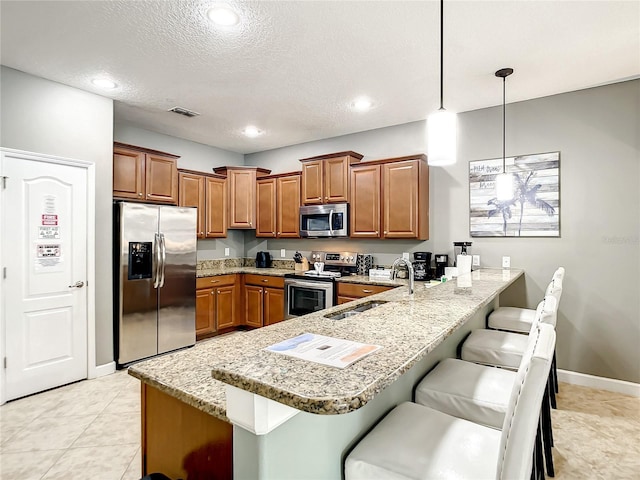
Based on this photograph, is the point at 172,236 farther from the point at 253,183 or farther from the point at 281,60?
the point at 281,60

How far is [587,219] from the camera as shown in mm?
3389

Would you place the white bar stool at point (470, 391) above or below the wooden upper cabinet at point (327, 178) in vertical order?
below

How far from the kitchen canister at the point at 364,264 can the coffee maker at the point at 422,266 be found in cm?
67

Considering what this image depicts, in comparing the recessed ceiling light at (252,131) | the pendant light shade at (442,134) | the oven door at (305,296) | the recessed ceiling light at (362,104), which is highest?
the recessed ceiling light at (252,131)

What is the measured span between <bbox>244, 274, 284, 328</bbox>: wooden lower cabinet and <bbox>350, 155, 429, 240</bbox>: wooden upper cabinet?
1307mm

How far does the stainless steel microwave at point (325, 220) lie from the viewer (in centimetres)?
461

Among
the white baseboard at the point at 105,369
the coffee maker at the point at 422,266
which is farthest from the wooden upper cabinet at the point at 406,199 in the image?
the white baseboard at the point at 105,369

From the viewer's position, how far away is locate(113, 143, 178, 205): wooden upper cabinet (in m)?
3.91

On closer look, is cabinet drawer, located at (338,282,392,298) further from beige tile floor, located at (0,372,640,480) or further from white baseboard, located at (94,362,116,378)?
white baseboard, located at (94,362,116,378)

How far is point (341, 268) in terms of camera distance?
4.94 metres

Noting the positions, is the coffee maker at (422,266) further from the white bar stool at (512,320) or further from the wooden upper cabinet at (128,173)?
the wooden upper cabinet at (128,173)

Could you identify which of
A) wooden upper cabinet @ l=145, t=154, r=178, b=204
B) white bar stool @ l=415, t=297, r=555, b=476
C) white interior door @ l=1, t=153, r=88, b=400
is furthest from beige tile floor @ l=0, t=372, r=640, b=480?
wooden upper cabinet @ l=145, t=154, r=178, b=204

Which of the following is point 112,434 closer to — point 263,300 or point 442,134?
point 263,300

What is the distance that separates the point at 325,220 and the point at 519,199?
7.45 ft
